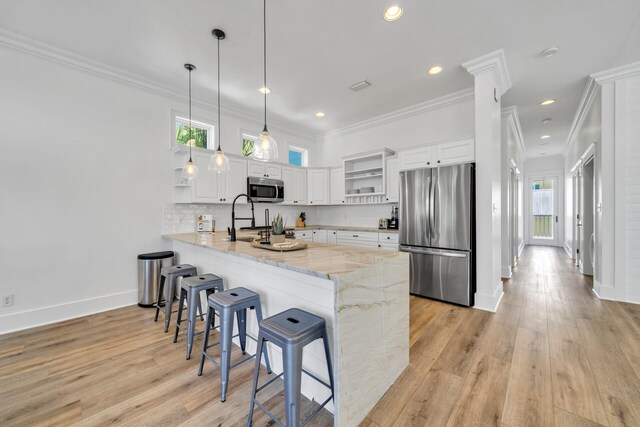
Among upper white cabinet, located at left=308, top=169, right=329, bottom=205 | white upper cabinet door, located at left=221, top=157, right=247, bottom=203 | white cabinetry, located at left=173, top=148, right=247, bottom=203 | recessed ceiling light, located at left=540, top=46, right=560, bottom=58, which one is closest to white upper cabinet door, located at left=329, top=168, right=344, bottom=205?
upper white cabinet, located at left=308, top=169, right=329, bottom=205

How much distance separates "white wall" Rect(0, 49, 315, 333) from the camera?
8.97 ft

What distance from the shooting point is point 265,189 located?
4758mm

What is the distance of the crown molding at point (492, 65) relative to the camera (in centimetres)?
299

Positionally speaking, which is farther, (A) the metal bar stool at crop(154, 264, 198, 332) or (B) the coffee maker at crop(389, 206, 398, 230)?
(B) the coffee maker at crop(389, 206, 398, 230)

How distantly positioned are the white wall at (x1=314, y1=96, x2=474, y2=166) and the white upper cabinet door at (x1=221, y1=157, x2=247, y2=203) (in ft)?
7.29

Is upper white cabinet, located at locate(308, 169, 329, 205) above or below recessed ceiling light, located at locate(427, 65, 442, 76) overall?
below

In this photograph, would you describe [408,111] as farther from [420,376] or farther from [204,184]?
[420,376]

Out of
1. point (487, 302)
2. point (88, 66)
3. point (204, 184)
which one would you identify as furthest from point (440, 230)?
point (88, 66)

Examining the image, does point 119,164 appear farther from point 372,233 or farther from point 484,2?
point 484,2

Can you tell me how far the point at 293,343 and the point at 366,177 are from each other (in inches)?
160

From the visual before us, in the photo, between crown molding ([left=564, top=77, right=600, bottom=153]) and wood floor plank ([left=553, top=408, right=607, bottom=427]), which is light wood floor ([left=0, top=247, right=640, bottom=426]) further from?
crown molding ([left=564, top=77, right=600, bottom=153])

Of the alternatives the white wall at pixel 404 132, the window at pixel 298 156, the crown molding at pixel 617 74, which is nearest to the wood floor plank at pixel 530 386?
the white wall at pixel 404 132

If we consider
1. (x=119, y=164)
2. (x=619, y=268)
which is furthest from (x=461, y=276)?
(x=119, y=164)

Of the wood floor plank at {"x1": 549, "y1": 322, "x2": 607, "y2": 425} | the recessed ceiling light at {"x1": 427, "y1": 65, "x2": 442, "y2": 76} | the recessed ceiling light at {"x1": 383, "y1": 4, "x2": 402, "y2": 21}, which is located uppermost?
the recessed ceiling light at {"x1": 427, "y1": 65, "x2": 442, "y2": 76}
